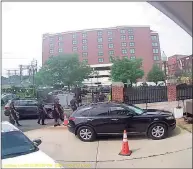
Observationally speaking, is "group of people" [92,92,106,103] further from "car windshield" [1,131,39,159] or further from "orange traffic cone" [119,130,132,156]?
"car windshield" [1,131,39,159]

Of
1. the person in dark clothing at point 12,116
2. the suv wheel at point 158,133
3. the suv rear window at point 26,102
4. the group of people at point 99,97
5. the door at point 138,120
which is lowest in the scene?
the suv wheel at point 158,133

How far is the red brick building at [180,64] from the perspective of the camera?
1521mm

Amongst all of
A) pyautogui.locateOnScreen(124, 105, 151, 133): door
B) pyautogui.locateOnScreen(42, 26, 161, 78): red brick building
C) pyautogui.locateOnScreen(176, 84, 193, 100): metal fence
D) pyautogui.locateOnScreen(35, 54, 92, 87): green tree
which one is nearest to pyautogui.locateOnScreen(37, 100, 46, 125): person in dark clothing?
pyautogui.locateOnScreen(35, 54, 92, 87): green tree

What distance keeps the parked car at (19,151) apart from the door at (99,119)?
0.84m

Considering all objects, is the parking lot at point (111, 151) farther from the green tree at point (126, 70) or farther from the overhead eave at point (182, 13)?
the overhead eave at point (182, 13)

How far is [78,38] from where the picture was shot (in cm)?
192

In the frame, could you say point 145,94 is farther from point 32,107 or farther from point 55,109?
point 32,107

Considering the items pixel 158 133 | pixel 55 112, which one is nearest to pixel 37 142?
pixel 55 112

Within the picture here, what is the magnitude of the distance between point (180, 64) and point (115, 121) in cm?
150

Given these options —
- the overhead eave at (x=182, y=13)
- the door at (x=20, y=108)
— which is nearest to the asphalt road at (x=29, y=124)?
the door at (x=20, y=108)

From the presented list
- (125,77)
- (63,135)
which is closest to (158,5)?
(125,77)

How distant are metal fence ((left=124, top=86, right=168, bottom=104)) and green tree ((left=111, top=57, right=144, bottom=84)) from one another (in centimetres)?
14

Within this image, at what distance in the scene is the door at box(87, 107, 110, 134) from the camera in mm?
2892

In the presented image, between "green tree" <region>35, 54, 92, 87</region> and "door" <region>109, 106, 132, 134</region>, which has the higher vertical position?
Answer: "green tree" <region>35, 54, 92, 87</region>
